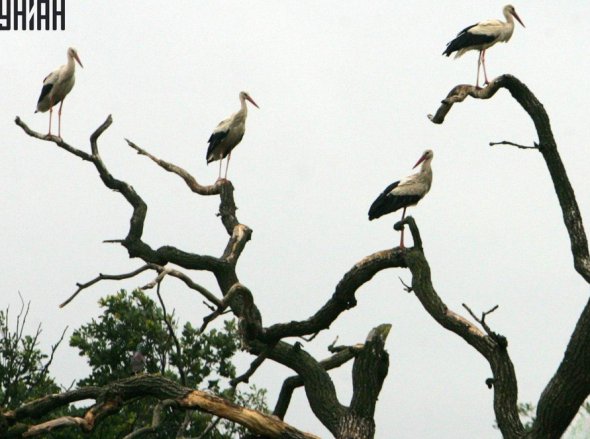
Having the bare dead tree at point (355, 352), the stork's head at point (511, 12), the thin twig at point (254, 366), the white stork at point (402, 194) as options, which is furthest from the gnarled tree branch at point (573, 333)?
the stork's head at point (511, 12)

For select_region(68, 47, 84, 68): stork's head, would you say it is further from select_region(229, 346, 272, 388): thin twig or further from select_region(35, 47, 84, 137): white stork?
select_region(229, 346, 272, 388): thin twig

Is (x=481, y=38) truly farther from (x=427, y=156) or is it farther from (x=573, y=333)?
(x=573, y=333)

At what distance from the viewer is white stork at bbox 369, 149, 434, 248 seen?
478 inches

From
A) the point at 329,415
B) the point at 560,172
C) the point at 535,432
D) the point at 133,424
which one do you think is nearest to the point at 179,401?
the point at 329,415

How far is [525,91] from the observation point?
10320mm

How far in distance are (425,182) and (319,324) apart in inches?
89.6

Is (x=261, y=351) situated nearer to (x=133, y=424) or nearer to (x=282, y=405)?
(x=282, y=405)

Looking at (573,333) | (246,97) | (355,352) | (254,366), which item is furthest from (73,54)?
(573,333)

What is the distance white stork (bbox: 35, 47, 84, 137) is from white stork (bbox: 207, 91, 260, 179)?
2149 mm

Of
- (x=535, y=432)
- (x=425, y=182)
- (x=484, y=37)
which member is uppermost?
(x=484, y=37)

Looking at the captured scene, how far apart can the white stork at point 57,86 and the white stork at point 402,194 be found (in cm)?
625

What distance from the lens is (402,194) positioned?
12234mm

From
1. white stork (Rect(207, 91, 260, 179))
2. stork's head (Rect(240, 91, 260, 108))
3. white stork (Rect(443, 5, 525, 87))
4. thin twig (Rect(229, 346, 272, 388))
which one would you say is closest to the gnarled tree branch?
thin twig (Rect(229, 346, 272, 388))

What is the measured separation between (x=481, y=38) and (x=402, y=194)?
343cm
